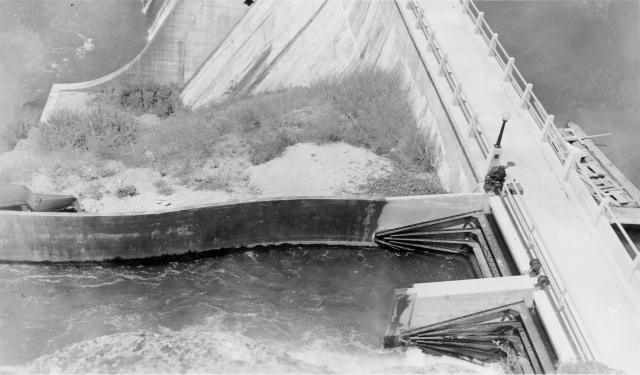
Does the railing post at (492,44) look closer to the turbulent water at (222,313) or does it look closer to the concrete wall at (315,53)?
the concrete wall at (315,53)

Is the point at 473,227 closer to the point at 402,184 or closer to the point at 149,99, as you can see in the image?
the point at 402,184

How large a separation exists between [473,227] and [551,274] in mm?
3403

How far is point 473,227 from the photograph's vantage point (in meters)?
18.2

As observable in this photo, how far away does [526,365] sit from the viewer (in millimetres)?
14555

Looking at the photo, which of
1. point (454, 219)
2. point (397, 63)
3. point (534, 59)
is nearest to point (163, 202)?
point (454, 219)

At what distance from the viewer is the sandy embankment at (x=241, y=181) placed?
819 inches

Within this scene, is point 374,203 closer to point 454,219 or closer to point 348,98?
point 454,219

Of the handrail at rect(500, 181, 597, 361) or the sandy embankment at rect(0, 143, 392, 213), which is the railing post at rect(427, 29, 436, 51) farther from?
the handrail at rect(500, 181, 597, 361)

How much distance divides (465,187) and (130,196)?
11082 millimetres

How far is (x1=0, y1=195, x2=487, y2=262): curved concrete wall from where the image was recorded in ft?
57.1

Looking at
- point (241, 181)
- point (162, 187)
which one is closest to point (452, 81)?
point (241, 181)

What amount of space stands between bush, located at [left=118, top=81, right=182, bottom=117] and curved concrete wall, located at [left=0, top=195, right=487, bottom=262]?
17.5 metres

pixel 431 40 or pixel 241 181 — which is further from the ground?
pixel 431 40

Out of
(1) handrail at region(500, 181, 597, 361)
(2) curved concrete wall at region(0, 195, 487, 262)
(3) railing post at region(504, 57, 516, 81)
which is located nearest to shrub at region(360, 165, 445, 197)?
(2) curved concrete wall at region(0, 195, 487, 262)
